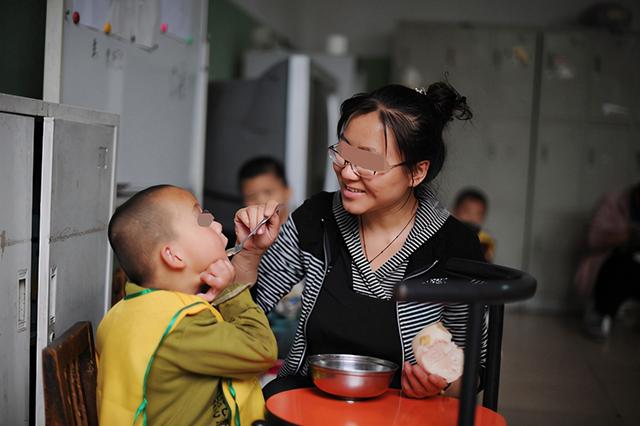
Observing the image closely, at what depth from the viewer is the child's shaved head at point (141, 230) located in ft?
4.41

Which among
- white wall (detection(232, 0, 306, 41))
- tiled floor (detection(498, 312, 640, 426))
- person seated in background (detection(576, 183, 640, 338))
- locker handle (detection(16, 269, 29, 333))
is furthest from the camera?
white wall (detection(232, 0, 306, 41))

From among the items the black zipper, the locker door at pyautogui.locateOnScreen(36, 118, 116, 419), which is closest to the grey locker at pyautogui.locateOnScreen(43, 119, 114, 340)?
the locker door at pyautogui.locateOnScreen(36, 118, 116, 419)

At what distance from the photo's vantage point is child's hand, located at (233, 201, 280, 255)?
1555 mm

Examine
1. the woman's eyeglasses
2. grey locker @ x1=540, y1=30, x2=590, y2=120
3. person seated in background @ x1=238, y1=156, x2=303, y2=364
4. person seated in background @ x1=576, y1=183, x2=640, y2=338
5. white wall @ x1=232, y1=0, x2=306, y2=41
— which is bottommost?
person seated in background @ x1=576, y1=183, x2=640, y2=338

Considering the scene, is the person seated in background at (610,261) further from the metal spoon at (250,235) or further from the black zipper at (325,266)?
the metal spoon at (250,235)

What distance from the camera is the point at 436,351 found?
1.34 m

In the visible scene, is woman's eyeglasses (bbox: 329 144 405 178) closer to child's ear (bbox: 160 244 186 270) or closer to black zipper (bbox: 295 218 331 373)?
black zipper (bbox: 295 218 331 373)

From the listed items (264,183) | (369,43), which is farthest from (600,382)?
(369,43)

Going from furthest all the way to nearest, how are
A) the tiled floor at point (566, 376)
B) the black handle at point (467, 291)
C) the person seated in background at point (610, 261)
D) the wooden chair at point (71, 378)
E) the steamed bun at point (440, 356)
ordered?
the person seated in background at point (610, 261) < the tiled floor at point (566, 376) < the steamed bun at point (440, 356) < the wooden chair at point (71, 378) < the black handle at point (467, 291)

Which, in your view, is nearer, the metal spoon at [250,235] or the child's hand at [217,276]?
the child's hand at [217,276]

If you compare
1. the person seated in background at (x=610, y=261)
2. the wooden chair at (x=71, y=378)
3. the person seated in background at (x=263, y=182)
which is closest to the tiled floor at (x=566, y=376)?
the person seated in background at (x=610, y=261)

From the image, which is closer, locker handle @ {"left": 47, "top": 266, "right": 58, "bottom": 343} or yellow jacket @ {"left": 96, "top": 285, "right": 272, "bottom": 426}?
yellow jacket @ {"left": 96, "top": 285, "right": 272, "bottom": 426}

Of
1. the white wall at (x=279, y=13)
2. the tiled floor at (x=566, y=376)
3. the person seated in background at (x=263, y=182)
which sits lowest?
the tiled floor at (x=566, y=376)

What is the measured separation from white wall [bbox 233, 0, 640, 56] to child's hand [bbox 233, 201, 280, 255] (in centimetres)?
470
